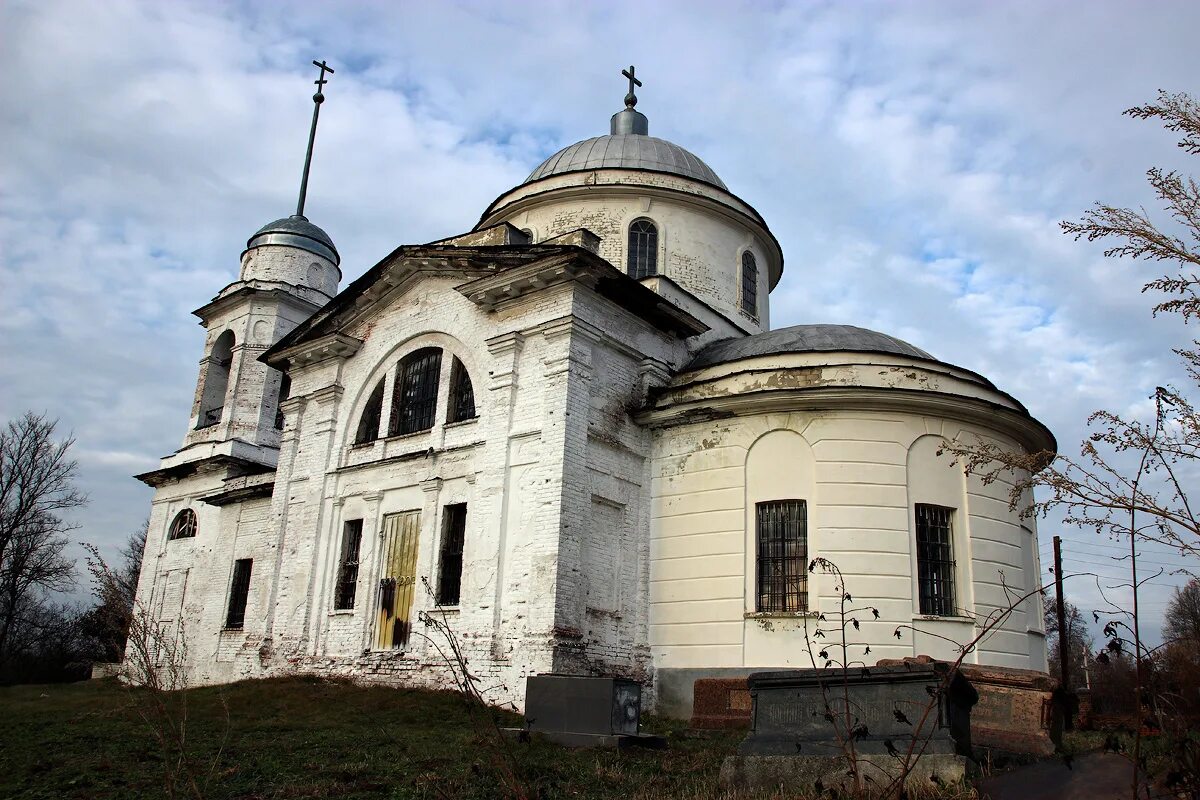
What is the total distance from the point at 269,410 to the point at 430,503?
11.2 metres

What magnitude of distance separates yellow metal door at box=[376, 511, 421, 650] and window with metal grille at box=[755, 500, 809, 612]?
20.2 ft

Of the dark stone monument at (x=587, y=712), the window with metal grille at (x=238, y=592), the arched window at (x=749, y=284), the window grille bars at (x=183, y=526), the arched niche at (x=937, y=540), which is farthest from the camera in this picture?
the window grille bars at (x=183, y=526)

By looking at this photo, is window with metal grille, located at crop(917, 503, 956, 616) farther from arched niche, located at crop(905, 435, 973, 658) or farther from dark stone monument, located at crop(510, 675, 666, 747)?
dark stone monument, located at crop(510, 675, 666, 747)

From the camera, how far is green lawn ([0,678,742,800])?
801cm

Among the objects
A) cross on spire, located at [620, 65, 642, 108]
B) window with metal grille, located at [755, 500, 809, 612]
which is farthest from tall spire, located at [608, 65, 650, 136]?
window with metal grille, located at [755, 500, 809, 612]

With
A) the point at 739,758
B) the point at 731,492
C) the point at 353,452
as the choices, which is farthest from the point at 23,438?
the point at 739,758

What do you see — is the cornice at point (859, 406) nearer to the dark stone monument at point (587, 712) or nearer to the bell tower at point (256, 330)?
the dark stone monument at point (587, 712)

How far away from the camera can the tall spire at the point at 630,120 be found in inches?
995

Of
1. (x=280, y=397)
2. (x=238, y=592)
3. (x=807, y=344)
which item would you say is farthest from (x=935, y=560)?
(x=280, y=397)

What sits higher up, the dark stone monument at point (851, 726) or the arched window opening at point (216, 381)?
the arched window opening at point (216, 381)

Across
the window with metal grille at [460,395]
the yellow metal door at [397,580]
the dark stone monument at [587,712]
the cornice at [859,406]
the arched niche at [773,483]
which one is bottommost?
the dark stone monument at [587,712]

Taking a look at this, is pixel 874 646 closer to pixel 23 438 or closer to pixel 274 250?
pixel 274 250

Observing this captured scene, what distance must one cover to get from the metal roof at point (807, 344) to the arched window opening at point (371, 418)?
6.37 metres

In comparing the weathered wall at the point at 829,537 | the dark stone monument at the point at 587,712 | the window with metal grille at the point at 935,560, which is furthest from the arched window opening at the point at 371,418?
the window with metal grille at the point at 935,560
